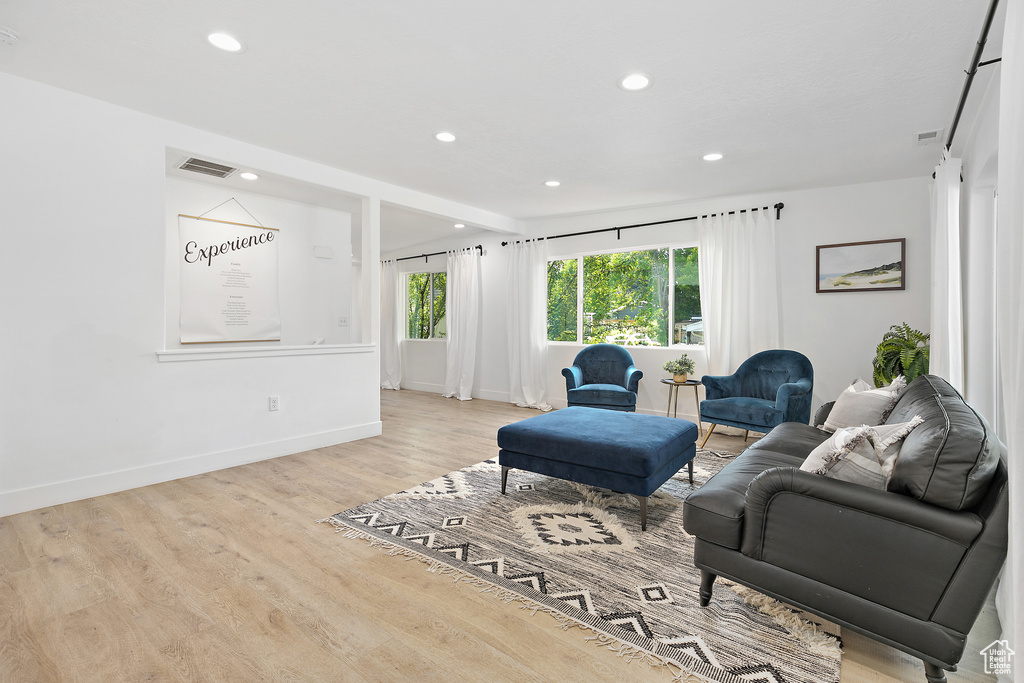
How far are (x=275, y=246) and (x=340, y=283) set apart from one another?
2.62 feet

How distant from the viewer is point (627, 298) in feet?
19.8

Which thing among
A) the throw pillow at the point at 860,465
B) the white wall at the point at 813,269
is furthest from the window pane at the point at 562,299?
the throw pillow at the point at 860,465

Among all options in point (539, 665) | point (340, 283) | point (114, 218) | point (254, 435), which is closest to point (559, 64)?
point (539, 665)

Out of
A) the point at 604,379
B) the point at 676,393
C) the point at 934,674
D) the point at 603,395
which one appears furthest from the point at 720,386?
the point at 934,674

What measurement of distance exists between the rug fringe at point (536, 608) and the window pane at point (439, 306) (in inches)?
211

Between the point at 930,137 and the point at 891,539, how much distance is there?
334 centimetres

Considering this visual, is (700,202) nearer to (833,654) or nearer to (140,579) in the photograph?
(833,654)

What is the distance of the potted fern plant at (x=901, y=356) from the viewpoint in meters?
3.93

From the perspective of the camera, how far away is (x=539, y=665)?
161 cm

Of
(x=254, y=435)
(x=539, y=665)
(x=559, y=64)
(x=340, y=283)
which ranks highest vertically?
(x=559, y=64)

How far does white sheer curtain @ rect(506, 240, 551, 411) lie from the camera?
6.48 meters

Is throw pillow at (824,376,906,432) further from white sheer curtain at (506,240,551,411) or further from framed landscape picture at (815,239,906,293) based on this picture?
white sheer curtain at (506,240,551,411)

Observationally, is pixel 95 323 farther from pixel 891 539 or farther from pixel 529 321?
pixel 529 321

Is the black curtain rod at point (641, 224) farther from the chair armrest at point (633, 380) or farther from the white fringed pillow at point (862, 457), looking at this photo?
the white fringed pillow at point (862, 457)
